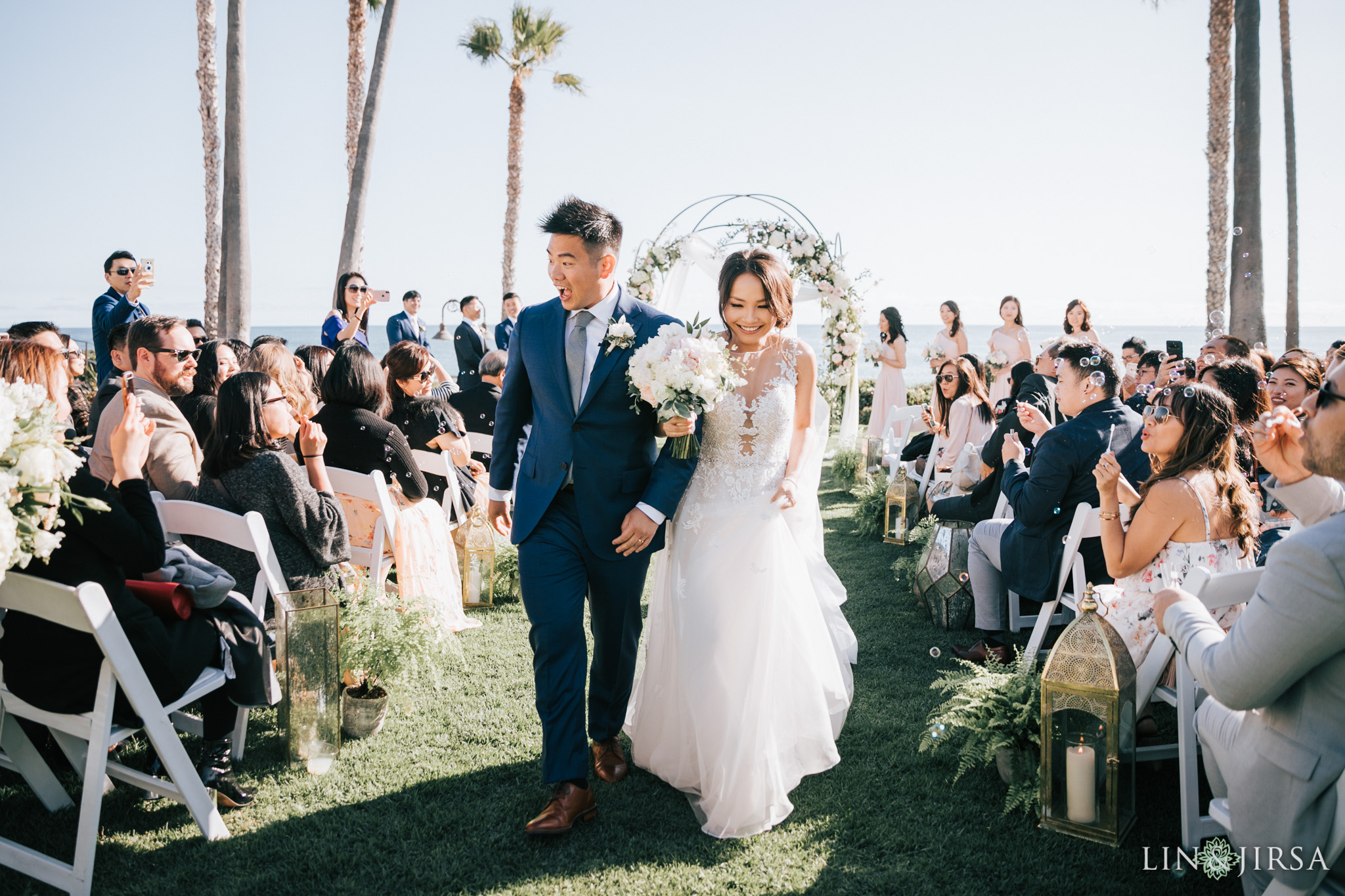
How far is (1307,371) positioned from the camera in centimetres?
521

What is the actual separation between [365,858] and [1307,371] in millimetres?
5933

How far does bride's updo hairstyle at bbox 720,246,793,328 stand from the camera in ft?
11.8

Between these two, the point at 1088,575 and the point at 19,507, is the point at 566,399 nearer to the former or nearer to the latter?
the point at 19,507

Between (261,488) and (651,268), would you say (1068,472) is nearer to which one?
(651,268)

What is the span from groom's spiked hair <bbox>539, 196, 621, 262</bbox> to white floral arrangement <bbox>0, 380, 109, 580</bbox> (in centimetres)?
174

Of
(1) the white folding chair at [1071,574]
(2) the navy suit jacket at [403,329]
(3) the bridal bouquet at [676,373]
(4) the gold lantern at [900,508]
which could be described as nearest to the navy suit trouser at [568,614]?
(3) the bridal bouquet at [676,373]

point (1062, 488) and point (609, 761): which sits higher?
point (1062, 488)

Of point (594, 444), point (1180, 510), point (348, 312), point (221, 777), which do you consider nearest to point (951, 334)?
point (348, 312)

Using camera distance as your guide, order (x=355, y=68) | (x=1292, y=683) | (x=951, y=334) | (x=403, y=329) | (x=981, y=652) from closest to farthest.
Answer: (x=1292, y=683)
(x=981, y=652)
(x=403, y=329)
(x=951, y=334)
(x=355, y=68)

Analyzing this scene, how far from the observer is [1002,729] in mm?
3393

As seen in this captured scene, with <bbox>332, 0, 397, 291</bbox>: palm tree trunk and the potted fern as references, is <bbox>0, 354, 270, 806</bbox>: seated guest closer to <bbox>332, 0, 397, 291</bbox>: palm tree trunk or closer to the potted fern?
the potted fern

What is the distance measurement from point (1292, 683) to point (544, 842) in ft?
7.94

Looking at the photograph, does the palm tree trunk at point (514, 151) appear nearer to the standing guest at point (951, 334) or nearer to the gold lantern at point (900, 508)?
the standing guest at point (951, 334)

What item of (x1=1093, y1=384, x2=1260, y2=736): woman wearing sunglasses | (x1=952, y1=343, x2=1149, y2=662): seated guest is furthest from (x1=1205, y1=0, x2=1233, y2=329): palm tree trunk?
(x1=1093, y1=384, x2=1260, y2=736): woman wearing sunglasses
